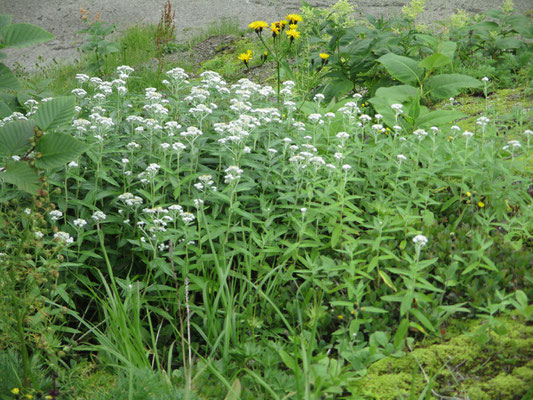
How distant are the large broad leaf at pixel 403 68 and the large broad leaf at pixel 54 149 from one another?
349 centimetres

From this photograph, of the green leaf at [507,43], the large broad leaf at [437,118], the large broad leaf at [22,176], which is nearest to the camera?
the large broad leaf at [22,176]

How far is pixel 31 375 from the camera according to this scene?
2.31 metres

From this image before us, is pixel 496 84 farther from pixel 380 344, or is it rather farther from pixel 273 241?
pixel 380 344

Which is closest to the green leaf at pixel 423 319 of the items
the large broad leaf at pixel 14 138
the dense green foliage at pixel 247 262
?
the dense green foliage at pixel 247 262

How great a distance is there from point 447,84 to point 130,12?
9.26m

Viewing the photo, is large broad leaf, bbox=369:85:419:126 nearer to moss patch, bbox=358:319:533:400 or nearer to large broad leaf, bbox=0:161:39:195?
moss patch, bbox=358:319:533:400

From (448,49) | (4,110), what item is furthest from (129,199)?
(448,49)

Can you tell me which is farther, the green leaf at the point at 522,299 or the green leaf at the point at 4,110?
the green leaf at the point at 4,110

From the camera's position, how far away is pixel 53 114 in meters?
2.22

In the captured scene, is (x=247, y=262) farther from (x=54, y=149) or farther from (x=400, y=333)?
(x=54, y=149)

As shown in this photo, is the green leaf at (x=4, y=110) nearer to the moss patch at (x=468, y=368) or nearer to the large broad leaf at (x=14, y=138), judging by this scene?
the large broad leaf at (x=14, y=138)

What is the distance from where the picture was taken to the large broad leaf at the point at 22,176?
2006 millimetres

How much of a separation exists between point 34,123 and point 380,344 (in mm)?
1896

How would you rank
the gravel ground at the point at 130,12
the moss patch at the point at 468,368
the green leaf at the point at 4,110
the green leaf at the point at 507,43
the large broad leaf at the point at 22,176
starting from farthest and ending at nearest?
1. the gravel ground at the point at 130,12
2. the green leaf at the point at 507,43
3. the green leaf at the point at 4,110
4. the moss patch at the point at 468,368
5. the large broad leaf at the point at 22,176
